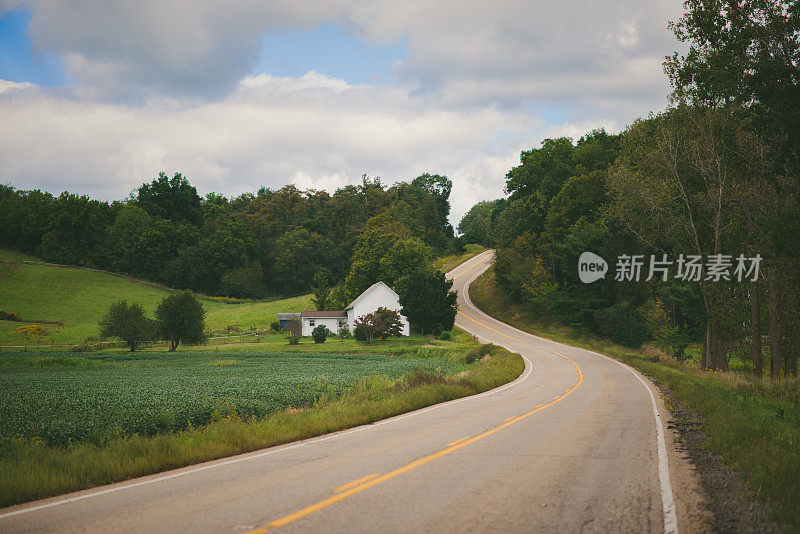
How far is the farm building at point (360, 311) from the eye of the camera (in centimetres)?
6475

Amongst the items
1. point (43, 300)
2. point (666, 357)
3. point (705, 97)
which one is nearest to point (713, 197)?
point (705, 97)

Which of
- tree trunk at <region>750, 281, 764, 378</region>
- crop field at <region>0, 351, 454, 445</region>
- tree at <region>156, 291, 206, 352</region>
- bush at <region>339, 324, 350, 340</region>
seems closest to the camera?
crop field at <region>0, 351, 454, 445</region>

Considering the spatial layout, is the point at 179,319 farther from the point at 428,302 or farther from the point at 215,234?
the point at 215,234

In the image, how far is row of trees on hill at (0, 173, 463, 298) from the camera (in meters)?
106

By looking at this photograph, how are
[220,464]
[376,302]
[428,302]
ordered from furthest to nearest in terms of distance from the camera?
1. [376,302]
2. [428,302]
3. [220,464]

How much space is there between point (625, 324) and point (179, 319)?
4532 cm

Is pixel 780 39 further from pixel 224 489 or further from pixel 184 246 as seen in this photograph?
pixel 184 246

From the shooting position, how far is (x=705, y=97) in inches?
1101

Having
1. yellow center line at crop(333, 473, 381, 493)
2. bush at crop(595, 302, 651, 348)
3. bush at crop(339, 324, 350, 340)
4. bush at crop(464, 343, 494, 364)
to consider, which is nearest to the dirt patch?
yellow center line at crop(333, 473, 381, 493)

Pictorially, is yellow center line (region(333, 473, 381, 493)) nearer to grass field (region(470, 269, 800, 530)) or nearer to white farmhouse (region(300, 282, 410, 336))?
grass field (region(470, 269, 800, 530))

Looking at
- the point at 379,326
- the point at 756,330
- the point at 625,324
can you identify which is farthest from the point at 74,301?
the point at 756,330

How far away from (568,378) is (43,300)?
82.6m

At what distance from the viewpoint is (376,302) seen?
6488cm

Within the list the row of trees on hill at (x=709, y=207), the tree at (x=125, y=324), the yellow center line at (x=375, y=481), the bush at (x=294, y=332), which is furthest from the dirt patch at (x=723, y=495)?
the tree at (x=125, y=324)
